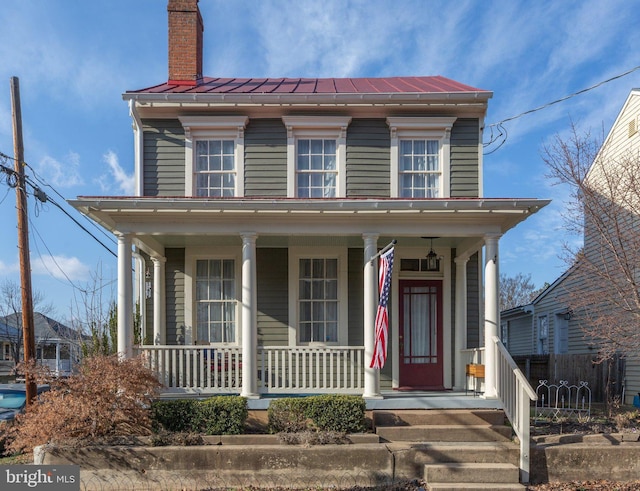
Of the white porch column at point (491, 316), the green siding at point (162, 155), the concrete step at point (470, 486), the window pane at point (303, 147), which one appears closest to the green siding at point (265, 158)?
the window pane at point (303, 147)

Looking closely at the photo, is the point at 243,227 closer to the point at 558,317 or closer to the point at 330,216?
the point at 330,216

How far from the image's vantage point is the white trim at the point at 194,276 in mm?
10703

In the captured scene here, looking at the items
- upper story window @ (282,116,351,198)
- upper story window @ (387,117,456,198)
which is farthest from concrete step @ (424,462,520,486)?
upper story window @ (282,116,351,198)

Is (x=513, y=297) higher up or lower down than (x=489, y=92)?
lower down

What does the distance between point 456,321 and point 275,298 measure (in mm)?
3670

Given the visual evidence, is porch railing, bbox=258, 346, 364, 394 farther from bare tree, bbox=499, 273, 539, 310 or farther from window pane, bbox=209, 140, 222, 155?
bare tree, bbox=499, 273, 539, 310

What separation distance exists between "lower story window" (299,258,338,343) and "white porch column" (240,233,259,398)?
2116 mm

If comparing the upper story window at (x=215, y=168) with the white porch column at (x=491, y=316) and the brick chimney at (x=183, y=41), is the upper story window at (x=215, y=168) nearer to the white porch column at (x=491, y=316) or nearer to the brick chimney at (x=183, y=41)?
the brick chimney at (x=183, y=41)

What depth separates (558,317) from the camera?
718 inches

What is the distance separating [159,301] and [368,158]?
5.20m

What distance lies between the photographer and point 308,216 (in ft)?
29.4

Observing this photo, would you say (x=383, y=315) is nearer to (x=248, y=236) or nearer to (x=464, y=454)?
(x=464, y=454)

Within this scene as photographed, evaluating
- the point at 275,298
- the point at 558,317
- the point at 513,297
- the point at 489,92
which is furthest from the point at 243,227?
the point at 513,297

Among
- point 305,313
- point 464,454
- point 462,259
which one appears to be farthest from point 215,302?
point 464,454
